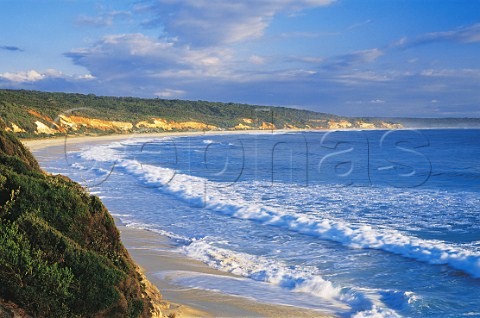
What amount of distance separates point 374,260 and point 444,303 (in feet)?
8.14

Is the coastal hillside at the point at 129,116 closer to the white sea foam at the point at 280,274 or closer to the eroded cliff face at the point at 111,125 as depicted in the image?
the eroded cliff face at the point at 111,125

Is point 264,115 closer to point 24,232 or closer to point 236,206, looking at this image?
point 236,206

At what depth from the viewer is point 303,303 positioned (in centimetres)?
720

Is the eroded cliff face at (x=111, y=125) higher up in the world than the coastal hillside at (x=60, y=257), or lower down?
higher up

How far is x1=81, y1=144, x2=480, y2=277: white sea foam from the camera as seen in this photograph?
9.56 m

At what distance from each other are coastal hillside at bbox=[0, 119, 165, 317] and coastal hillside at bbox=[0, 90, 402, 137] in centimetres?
3250

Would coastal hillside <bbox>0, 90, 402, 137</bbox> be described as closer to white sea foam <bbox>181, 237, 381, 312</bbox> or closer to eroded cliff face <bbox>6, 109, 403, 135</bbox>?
eroded cliff face <bbox>6, 109, 403, 135</bbox>

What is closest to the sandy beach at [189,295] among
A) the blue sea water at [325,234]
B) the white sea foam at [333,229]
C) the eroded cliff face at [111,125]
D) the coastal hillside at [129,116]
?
the blue sea water at [325,234]

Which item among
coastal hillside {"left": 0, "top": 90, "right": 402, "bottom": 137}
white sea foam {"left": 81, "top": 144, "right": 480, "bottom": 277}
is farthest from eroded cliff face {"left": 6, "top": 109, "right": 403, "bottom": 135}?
white sea foam {"left": 81, "top": 144, "right": 480, "bottom": 277}

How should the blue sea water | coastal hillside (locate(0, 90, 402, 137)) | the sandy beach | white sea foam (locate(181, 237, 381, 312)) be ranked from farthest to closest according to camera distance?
coastal hillside (locate(0, 90, 402, 137)), the blue sea water, white sea foam (locate(181, 237, 381, 312)), the sandy beach

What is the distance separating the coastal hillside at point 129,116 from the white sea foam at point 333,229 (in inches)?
898

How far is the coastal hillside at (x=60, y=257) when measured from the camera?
4.62 meters

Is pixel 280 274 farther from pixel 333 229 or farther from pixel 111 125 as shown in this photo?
pixel 111 125

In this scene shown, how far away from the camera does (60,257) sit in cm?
491
